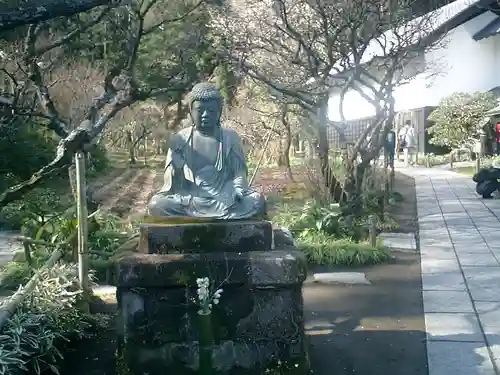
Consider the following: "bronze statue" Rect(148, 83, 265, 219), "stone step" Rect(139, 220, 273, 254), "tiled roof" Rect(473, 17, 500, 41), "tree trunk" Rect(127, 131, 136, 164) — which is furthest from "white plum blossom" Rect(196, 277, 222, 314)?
"tree trunk" Rect(127, 131, 136, 164)

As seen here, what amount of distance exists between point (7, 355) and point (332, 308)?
10.8ft

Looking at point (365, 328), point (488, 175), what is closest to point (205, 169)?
point (365, 328)

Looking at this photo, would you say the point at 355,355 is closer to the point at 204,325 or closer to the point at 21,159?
the point at 204,325

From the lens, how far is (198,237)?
449 cm

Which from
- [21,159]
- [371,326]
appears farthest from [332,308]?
[21,159]

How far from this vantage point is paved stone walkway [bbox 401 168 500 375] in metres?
4.89

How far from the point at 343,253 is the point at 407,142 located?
19.0 meters

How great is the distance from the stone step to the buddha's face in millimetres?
850

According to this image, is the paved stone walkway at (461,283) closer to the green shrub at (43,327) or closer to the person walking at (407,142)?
the green shrub at (43,327)

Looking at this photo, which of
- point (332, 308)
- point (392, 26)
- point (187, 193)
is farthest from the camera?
point (392, 26)

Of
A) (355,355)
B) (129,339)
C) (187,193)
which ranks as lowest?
A: (355,355)

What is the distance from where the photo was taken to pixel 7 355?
417cm

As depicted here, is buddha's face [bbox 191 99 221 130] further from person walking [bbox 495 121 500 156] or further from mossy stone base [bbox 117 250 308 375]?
person walking [bbox 495 121 500 156]

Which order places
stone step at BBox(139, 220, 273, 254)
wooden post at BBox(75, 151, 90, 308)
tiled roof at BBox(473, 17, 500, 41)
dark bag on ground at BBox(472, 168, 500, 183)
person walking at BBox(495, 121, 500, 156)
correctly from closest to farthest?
stone step at BBox(139, 220, 273, 254) → wooden post at BBox(75, 151, 90, 308) → dark bag on ground at BBox(472, 168, 500, 183) → person walking at BBox(495, 121, 500, 156) → tiled roof at BBox(473, 17, 500, 41)
